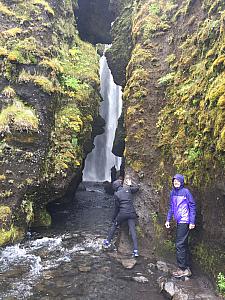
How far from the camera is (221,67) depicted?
24.4ft

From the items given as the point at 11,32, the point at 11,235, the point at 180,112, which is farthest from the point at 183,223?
the point at 11,32

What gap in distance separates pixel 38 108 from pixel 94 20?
13.2 metres

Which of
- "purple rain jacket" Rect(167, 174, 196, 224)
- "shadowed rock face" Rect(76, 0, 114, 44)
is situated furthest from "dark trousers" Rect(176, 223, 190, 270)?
"shadowed rock face" Rect(76, 0, 114, 44)

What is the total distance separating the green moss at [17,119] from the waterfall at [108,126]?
72.8 ft

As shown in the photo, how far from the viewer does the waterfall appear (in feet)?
110

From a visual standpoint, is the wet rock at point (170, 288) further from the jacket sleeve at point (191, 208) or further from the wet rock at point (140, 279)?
the jacket sleeve at point (191, 208)

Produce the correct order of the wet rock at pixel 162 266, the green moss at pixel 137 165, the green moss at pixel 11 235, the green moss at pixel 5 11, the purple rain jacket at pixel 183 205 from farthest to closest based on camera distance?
the green moss at pixel 5 11 → the green moss at pixel 137 165 → the green moss at pixel 11 235 → the wet rock at pixel 162 266 → the purple rain jacket at pixel 183 205

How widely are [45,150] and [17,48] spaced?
14.2ft

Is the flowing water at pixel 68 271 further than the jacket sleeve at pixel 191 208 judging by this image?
No

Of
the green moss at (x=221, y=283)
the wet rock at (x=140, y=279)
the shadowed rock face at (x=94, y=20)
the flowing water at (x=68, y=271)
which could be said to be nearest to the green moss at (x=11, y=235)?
the flowing water at (x=68, y=271)

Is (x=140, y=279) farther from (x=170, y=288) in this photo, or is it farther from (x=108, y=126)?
(x=108, y=126)

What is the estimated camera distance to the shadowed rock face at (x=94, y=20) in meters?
21.8

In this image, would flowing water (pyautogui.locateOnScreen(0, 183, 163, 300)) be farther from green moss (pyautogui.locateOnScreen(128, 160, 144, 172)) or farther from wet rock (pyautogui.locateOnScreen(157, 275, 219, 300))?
green moss (pyautogui.locateOnScreen(128, 160, 144, 172))

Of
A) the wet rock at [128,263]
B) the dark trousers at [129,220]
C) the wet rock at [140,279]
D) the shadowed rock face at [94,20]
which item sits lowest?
the wet rock at [140,279]
